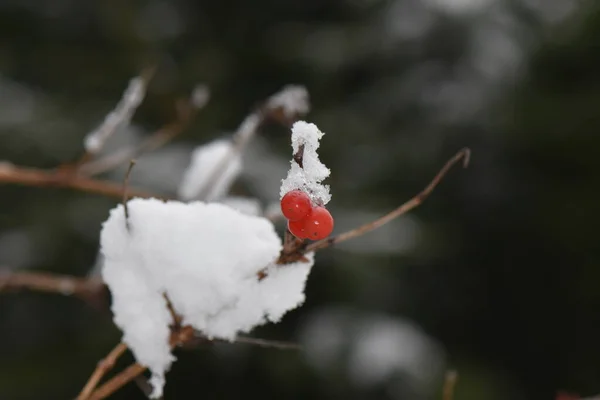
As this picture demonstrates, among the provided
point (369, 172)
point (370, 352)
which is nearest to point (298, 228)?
point (370, 352)

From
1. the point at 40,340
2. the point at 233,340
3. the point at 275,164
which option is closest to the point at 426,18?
the point at 275,164

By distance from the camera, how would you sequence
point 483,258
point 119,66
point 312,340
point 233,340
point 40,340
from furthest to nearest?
1. point 483,258
2. point 40,340
3. point 119,66
4. point 312,340
5. point 233,340

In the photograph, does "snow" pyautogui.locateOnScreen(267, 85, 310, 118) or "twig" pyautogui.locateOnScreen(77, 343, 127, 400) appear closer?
"twig" pyautogui.locateOnScreen(77, 343, 127, 400)

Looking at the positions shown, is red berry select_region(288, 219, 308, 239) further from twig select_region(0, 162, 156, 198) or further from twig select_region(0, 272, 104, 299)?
twig select_region(0, 272, 104, 299)

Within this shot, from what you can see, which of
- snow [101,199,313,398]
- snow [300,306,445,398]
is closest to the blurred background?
snow [300,306,445,398]

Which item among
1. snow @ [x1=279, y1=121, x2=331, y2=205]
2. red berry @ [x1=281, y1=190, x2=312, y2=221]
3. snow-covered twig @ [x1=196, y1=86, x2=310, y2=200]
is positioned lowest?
snow @ [x1=279, y1=121, x2=331, y2=205]

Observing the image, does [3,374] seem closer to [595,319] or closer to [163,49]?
[163,49]

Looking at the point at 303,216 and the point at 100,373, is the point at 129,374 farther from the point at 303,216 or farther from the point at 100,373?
the point at 303,216
